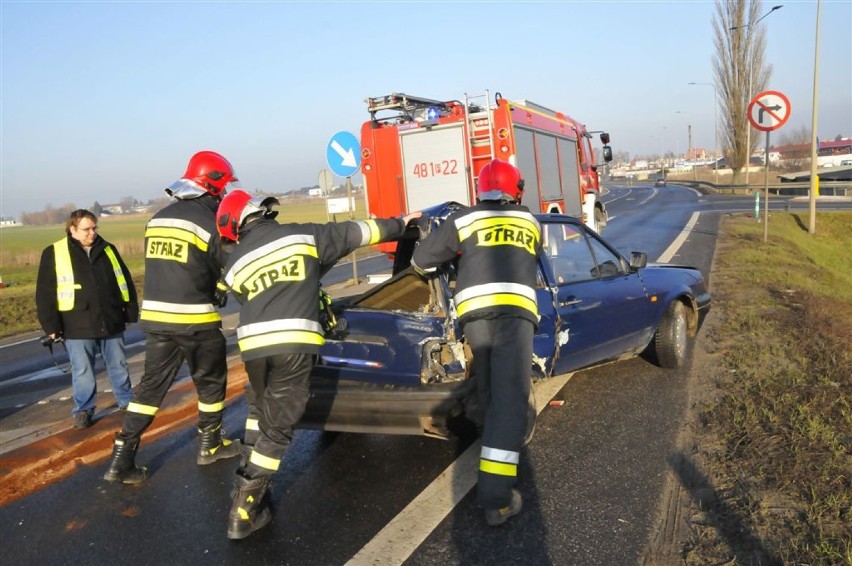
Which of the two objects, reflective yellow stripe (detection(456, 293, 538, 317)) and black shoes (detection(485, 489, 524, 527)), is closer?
black shoes (detection(485, 489, 524, 527))

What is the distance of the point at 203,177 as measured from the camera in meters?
4.24

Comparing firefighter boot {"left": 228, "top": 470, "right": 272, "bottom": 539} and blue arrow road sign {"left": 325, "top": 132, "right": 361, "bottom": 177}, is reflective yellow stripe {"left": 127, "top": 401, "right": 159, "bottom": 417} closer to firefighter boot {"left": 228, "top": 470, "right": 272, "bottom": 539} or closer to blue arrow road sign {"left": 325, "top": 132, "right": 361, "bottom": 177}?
firefighter boot {"left": 228, "top": 470, "right": 272, "bottom": 539}

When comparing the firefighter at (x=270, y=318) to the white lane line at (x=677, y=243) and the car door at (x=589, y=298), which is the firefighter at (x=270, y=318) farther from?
the white lane line at (x=677, y=243)

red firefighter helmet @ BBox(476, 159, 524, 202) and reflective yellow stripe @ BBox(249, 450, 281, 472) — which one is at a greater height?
red firefighter helmet @ BBox(476, 159, 524, 202)

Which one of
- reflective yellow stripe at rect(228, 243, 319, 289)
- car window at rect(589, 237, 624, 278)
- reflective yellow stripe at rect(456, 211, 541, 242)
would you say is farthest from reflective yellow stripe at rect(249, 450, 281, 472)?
car window at rect(589, 237, 624, 278)

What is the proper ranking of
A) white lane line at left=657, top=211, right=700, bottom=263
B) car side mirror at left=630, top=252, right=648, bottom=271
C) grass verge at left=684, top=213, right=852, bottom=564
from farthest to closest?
1. white lane line at left=657, top=211, right=700, bottom=263
2. car side mirror at left=630, top=252, right=648, bottom=271
3. grass verge at left=684, top=213, right=852, bottom=564

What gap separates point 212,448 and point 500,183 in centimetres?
257

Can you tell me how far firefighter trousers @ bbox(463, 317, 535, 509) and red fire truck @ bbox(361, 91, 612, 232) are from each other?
23.6 ft

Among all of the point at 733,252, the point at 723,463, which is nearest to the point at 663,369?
the point at 723,463

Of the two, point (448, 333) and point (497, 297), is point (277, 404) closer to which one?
point (448, 333)

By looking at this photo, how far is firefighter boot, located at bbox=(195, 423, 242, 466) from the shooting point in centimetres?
447

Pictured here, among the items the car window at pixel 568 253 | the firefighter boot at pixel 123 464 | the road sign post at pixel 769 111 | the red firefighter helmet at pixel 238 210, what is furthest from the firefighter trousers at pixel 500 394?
the road sign post at pixel 769 111

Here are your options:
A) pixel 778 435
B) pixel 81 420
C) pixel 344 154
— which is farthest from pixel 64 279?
pixel 344 154

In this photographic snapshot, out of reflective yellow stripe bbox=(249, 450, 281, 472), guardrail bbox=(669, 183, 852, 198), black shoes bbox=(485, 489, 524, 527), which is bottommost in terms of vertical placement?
guardrail bbox=(669, 183, 852, 198)
